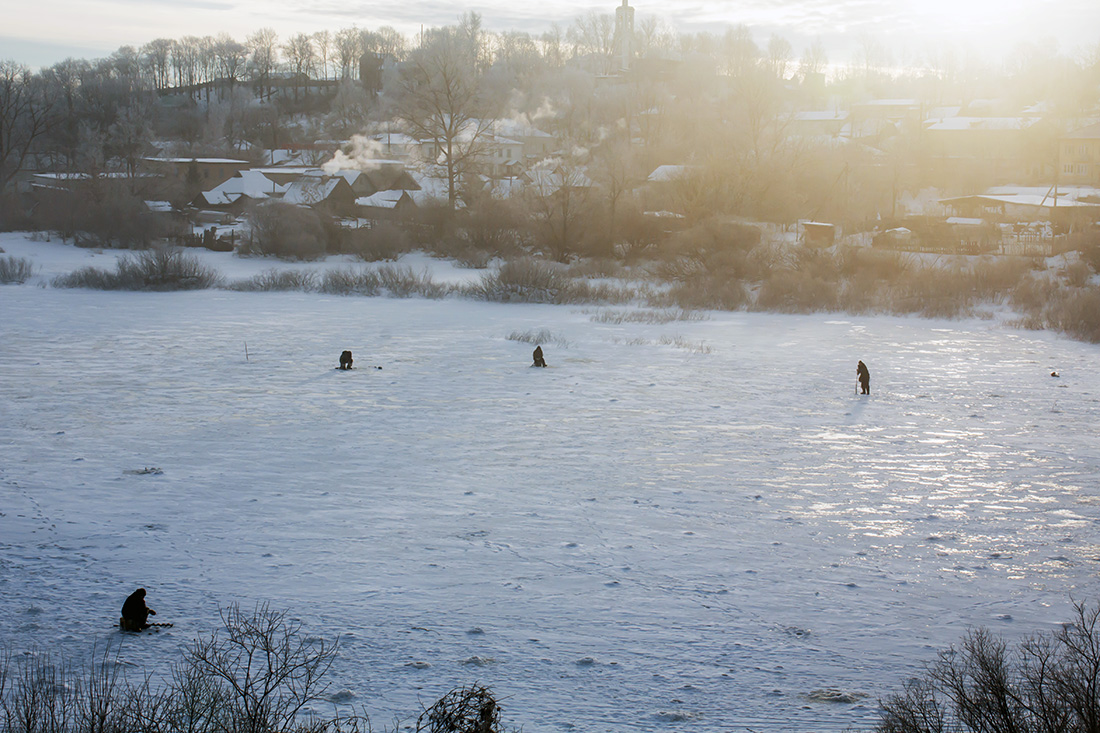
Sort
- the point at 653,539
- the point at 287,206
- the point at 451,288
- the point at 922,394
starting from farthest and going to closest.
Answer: the point at 287,206 < the point at 451,288 < the point at 922,394 < the point at 653,539

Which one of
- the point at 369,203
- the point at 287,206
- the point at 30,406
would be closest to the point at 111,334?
the point at 30,406

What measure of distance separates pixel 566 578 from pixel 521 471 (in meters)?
2.87

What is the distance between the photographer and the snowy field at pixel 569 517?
562 cm

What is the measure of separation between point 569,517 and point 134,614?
3.82 metres

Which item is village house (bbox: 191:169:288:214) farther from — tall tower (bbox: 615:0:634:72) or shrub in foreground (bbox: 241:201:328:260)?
tall tower (bbox: 615:0:634:72)

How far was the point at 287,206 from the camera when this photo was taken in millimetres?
38500

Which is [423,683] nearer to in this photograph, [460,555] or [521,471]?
[460,555]

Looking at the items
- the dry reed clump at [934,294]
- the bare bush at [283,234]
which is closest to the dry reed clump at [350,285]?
the bare bush at [283,234]

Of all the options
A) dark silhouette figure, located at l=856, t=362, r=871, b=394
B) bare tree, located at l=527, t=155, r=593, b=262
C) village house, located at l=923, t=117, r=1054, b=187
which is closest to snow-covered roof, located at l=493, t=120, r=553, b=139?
bare tree, located at l=527, t=155, r=593, b=262

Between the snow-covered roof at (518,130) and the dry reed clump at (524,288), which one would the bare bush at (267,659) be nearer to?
the dry reed clump at (524,288)

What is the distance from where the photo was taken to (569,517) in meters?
8.24

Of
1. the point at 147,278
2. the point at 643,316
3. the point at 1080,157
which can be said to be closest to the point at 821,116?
the point at 1080,157

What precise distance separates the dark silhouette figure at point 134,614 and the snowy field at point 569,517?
0.11 metres

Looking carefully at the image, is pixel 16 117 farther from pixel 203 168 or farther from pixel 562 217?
pixel 562 217
